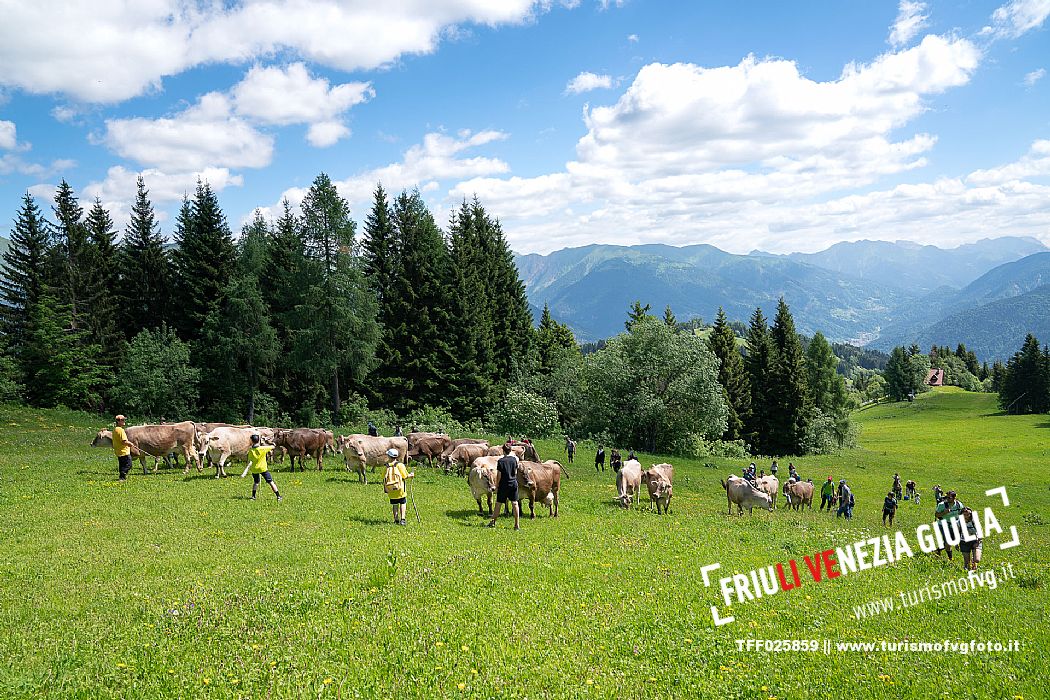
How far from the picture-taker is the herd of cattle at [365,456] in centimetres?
2094

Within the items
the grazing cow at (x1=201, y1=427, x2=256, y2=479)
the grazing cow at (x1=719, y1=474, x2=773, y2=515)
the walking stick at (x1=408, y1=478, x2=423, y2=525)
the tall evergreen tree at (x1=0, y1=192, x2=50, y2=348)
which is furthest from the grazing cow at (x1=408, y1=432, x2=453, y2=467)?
the tall evergreen tree at (x1=0, y1=192, x2=50, y2=348)

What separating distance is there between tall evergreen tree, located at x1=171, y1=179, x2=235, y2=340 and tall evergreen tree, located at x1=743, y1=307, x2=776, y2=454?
6306cm

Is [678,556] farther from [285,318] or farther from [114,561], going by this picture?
[285,318]

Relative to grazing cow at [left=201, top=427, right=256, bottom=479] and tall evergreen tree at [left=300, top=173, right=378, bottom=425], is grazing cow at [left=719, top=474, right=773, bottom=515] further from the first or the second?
tall evergreen tree at [left=300, top=173, right=378, bottom=425]

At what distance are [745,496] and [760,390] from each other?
54.1 m

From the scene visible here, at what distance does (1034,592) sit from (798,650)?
9.03 meters

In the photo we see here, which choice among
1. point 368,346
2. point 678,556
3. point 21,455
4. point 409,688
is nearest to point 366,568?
point 409,688

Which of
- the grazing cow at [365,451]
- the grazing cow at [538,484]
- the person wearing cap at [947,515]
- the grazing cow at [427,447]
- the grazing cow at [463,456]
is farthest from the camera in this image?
the grazing cow at [427,447]

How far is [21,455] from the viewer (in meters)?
30.9

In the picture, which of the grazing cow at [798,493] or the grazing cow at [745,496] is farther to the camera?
the grazing cow at [798,493]

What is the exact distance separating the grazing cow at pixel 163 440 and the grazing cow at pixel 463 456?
38.1ft

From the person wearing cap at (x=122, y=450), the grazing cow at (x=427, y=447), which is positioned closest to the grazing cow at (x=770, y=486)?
the grazing cow at (x=427, y=447)

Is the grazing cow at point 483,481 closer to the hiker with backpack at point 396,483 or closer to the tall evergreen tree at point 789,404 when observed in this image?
the hiker with backpack at point 396,483

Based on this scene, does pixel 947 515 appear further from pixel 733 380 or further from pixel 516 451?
pixel 733 380
